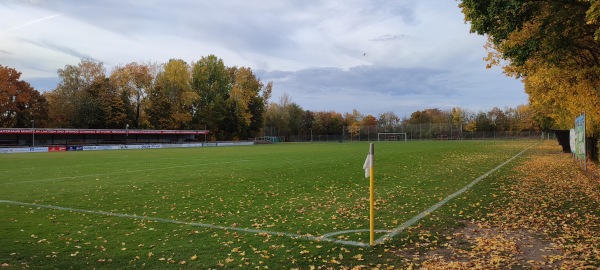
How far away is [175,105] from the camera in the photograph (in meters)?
86.7

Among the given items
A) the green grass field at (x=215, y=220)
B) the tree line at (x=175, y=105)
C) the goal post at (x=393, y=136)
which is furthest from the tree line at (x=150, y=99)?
the green grass field at (x=215, y=220)

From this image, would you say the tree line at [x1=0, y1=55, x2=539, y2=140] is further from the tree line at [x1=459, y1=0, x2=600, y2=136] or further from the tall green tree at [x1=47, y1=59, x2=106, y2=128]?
the tree line at [x1=459, y1=0, x2=600, y2=136]

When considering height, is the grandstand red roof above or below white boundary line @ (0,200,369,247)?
above

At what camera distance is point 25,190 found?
45.3 ft

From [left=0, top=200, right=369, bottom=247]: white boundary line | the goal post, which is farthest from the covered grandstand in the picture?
[left=0, top=200, right=369, bottom=247]: white boundary line

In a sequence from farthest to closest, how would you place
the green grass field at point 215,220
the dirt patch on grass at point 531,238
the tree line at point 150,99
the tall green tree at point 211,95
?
1. the tall green tree at point 211,95
2. the tree line at point 150,99
3. the green grass field at point 215,220
4. the dirt patch on grass at point 531,238

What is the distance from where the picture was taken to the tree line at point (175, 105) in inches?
2862

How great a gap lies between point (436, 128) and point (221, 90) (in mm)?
54037

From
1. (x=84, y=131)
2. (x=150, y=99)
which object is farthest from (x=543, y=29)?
(x=150, y=99)

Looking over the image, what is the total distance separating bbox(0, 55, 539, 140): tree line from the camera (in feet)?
238

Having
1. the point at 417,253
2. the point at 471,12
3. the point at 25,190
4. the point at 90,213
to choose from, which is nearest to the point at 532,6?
the point at 471,12

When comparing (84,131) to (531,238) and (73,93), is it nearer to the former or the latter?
(73,93)

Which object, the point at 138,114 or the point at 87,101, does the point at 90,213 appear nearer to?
the point at 87,101

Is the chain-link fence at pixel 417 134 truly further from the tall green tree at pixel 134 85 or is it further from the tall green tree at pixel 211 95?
the tall green tree at pixel 134 85
